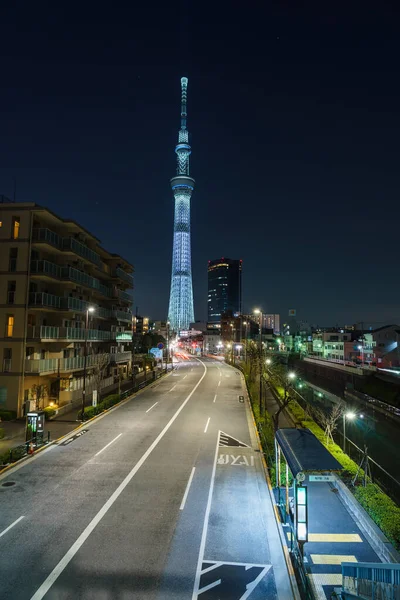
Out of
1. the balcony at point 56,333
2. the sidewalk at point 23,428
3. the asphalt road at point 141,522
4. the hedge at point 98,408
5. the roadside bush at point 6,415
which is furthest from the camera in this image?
the balcony at point 56,333

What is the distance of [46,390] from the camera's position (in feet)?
98.5

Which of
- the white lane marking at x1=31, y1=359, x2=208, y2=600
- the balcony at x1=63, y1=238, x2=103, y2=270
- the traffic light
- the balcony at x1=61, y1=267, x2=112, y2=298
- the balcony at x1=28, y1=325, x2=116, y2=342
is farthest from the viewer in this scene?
the balcony at x1=63, y1=238, x2=103, y2=270

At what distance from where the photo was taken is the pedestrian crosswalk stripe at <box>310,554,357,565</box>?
962 centimetres

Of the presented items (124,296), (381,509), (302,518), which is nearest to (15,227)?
(124,296)

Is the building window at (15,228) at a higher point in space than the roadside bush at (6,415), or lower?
higher

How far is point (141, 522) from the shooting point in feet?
37.8

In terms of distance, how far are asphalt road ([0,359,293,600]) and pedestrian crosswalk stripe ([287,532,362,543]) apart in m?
1.11

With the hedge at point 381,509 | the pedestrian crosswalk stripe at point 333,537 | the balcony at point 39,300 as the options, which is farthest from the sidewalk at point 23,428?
the hedge at point 381,509

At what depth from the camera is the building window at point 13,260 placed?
1109 inches

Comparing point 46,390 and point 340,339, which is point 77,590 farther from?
point 340,339

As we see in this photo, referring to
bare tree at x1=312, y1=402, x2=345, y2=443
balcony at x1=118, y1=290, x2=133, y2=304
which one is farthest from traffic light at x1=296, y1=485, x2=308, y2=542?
balcony at x1=118, y1=290, x2=133, y2=304

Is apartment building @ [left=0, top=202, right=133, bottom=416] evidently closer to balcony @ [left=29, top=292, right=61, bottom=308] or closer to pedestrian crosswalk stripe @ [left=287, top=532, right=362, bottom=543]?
balcony @ [left=29, top=292, right=61, bottom=308]

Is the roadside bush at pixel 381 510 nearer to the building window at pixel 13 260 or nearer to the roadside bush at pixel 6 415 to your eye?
the roadside bush at pixel 6 415

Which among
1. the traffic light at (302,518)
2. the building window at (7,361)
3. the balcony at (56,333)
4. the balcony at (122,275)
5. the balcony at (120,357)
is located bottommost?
the traffic light at (302,518)
